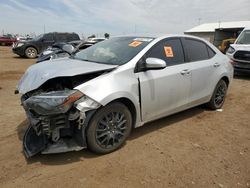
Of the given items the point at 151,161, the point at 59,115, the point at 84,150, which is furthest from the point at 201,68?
the point at 59,115

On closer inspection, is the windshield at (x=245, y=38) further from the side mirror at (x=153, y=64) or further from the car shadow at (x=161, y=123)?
the side mirror at (x=153, y=64)

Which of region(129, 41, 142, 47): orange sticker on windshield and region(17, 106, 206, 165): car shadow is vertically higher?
region(129, 41, 142, 47): orange sticker on windshield

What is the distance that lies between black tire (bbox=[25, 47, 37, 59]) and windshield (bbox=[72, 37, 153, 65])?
13.6 meters

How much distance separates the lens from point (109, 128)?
3.39m

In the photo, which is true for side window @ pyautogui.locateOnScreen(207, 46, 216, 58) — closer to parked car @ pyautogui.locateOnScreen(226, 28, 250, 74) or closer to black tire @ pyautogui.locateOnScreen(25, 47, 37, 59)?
parked car @ pyautogui.locateOnScreen(226, 28, 250, 74)

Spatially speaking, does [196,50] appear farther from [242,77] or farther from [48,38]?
[48,38]

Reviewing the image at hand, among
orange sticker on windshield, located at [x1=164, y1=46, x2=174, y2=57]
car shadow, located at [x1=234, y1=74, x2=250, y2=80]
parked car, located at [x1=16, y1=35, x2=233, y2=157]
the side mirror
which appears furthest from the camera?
car shadow, located at [x1=234, y1=74, x2=250, y2=80]

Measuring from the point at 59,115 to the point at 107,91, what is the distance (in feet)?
2.17

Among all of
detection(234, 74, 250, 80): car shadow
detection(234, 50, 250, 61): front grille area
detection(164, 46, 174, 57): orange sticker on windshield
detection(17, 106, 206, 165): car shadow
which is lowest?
detection(234, 74, 250, 80): car shadow

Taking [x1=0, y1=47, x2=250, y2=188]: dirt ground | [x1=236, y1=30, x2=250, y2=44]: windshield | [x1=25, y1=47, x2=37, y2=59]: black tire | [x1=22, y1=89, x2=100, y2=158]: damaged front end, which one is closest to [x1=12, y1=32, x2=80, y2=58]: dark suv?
[x1=25, y1=47, x2=37, y2=59]: black tire

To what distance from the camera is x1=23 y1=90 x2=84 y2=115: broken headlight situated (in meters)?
2.91

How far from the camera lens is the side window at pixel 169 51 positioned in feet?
13.0

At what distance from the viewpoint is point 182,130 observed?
14.2ft

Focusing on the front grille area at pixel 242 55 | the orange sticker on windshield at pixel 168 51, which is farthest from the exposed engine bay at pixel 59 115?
the front grille area at pixel 242 55
